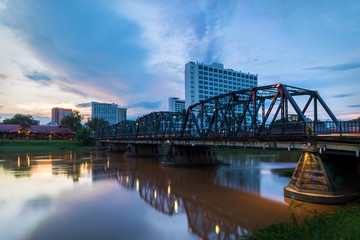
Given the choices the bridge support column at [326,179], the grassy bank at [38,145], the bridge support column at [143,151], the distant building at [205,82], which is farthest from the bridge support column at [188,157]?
the distant building at [205,82]

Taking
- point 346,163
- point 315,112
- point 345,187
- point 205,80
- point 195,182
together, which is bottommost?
point 195,182

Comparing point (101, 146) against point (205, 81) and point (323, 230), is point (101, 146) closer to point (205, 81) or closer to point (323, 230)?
point (205, 81)

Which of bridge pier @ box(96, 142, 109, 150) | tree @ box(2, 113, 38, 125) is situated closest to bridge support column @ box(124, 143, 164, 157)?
bridge pier @ box(96, 142, 109, 150)

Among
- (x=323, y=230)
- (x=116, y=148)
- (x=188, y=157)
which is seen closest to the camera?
(x=323, y=230)

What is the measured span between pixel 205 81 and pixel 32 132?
93.1 meters

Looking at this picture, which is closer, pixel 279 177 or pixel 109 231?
pixel 109 231

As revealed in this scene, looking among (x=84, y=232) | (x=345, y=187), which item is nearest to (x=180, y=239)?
(x=84, y=232)

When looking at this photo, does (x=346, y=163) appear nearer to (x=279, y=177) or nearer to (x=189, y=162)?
(x=279, y=177)

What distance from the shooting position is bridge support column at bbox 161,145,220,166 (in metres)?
36.2

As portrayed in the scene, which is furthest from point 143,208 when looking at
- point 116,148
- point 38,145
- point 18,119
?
point 18,119

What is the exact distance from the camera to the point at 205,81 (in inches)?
5635

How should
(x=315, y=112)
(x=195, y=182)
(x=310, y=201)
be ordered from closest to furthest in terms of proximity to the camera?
(x=310, y=201), (x=315, y=112), (x=195, y=182)

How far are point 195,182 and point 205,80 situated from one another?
4842 inches

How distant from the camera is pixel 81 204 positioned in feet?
56.4
